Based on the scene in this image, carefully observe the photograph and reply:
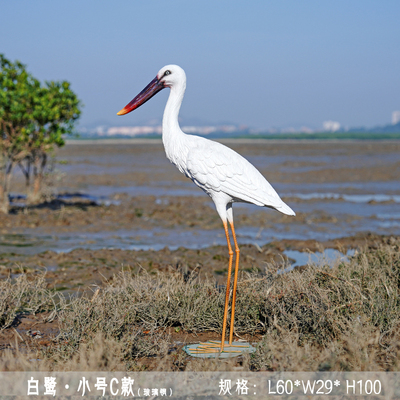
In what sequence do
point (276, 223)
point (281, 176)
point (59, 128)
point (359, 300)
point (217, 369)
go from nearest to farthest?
1. point (217, 369)
2. point (359, 300)
3. point (276, 223)
4. point (59, 128)
5. point (281, 176)

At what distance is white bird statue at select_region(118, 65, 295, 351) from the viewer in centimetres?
497

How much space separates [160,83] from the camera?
5.12 meters

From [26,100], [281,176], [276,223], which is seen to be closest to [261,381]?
[276,223]

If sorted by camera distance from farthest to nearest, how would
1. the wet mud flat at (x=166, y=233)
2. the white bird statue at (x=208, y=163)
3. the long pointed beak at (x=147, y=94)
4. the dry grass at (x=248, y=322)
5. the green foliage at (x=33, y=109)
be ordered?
the green foliage at (x=33, y=109) < the wet mud flat at (x=166, y=233) < the long pointed beak at (x=147, y=94) < the white bird statue at (x=208, y=163) < the dry grass at (x=248, y=322)

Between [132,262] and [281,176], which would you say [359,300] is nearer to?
[132,262]

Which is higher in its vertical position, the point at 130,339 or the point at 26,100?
the point at 26,100

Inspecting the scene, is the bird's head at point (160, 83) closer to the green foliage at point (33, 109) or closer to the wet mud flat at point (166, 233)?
the wet mud flat at point (166, 233)

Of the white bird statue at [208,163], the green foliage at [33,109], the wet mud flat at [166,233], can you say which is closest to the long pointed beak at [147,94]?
the white bird statue at [208,163]

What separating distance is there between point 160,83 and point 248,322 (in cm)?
271

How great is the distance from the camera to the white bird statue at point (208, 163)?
16.3 feet

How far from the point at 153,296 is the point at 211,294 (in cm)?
68

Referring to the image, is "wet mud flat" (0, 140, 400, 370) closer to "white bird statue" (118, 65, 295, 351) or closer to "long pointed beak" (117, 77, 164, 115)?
"white bird statue" (118, 65, 295, 351)

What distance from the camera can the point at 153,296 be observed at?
5684mm

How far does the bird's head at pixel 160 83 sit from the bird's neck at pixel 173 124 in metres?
0.06
